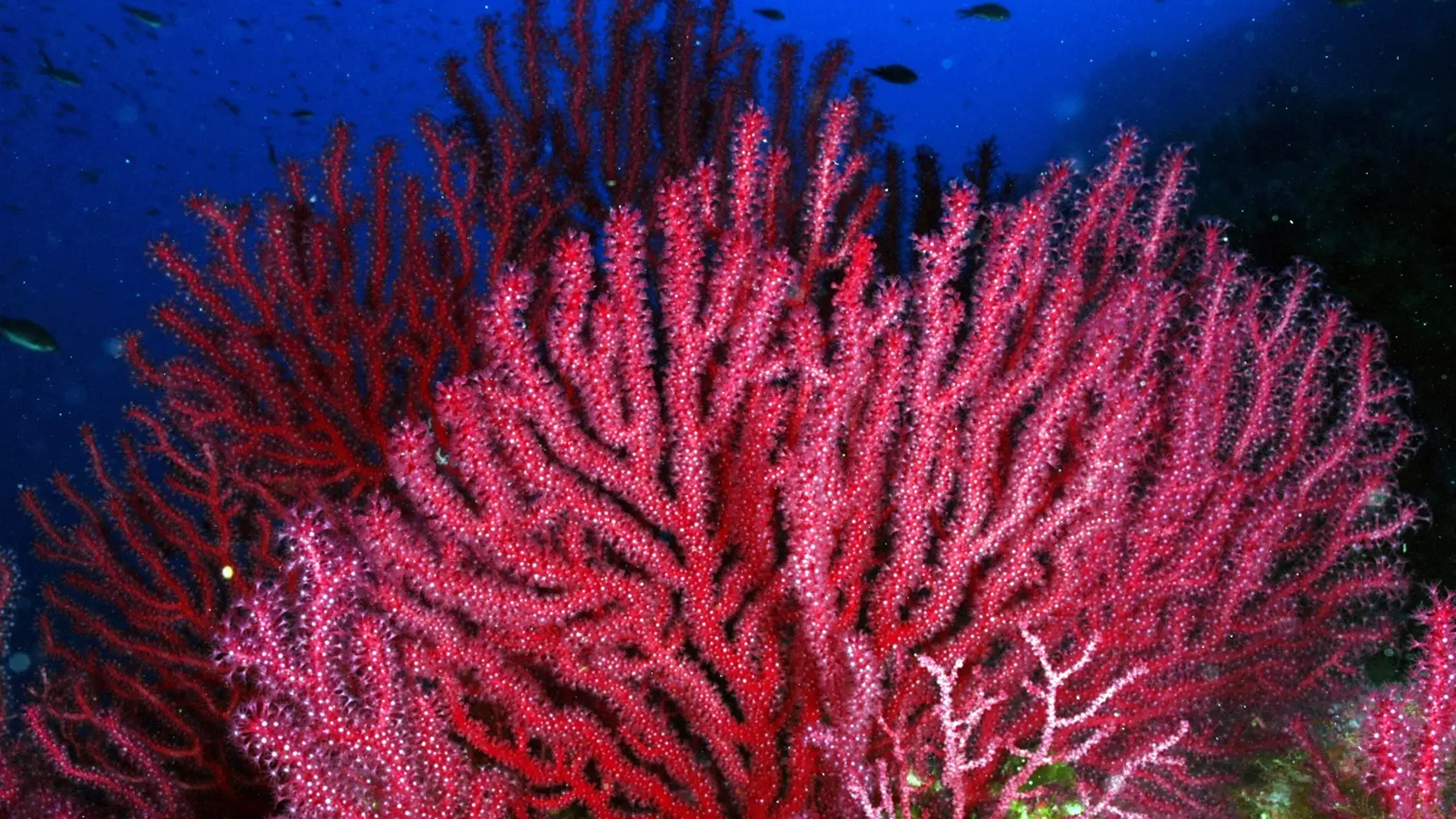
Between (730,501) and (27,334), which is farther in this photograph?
(27,334)

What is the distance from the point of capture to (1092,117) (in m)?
21.1

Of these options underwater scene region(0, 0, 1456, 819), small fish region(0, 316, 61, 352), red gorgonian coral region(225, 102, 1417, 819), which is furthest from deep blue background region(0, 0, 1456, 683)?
red gorgonian coral region(225, 102, 1417, 819)

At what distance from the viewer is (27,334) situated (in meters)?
8.16

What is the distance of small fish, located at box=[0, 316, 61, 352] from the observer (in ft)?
26.5

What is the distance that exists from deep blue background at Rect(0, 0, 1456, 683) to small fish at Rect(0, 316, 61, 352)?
36.2 meters

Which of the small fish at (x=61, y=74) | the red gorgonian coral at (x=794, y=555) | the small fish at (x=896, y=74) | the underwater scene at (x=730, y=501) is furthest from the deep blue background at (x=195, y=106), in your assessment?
the red gorgonian coral at (x=794, y=555)

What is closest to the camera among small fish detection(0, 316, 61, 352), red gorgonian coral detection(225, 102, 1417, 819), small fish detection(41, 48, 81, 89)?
red gorgonian coral detection(225, 102, 1417, 819)

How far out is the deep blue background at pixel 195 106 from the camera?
53156mm

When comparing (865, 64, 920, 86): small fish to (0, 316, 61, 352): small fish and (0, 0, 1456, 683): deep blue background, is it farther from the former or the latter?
(0, 0, 1456, 683): deep blue background

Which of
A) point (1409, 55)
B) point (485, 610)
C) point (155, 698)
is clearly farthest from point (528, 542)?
point (1409, 55)

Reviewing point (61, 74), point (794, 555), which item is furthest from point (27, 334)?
point (794, 555)

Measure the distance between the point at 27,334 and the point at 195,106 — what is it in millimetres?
76928

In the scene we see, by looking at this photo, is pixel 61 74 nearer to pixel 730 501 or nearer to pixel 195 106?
pixel 730 501

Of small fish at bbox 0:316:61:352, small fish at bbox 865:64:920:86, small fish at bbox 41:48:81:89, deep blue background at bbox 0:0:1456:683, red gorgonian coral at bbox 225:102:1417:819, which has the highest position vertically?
deep blue background at bbox 0:0:1456:683
